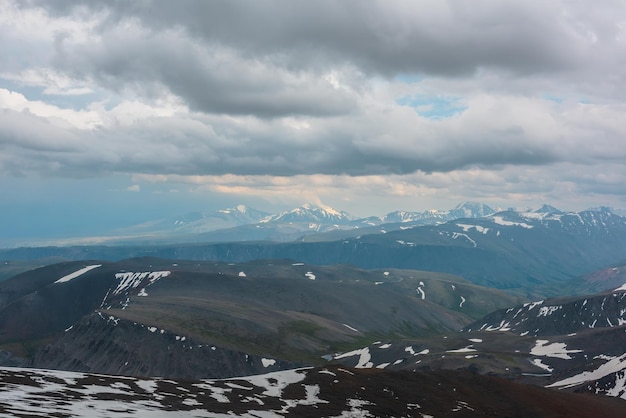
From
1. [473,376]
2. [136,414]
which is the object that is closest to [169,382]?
[136,414]

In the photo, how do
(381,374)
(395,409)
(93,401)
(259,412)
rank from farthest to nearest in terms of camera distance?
(381,374)
(395,409)
(259,412)
(93,401)

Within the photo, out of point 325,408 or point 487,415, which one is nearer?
point 325,408

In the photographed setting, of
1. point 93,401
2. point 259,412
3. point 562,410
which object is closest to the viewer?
point 93,401

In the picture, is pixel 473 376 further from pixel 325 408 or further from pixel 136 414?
pixel 136 414

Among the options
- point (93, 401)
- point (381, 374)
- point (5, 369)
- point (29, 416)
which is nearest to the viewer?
point (29, 416)

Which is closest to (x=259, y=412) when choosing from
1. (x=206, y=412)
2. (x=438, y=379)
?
(x=206, y=412)

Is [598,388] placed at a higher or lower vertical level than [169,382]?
lower

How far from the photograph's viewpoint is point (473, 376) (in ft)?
483

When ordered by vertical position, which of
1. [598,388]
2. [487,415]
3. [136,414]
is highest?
[136,414]

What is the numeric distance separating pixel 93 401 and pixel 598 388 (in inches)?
5622

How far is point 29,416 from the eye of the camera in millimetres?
68000

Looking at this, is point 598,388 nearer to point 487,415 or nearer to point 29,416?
point 487,415

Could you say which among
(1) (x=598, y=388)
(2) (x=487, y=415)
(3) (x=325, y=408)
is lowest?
(1) (x=598, y=388)

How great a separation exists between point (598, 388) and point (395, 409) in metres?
88.5
